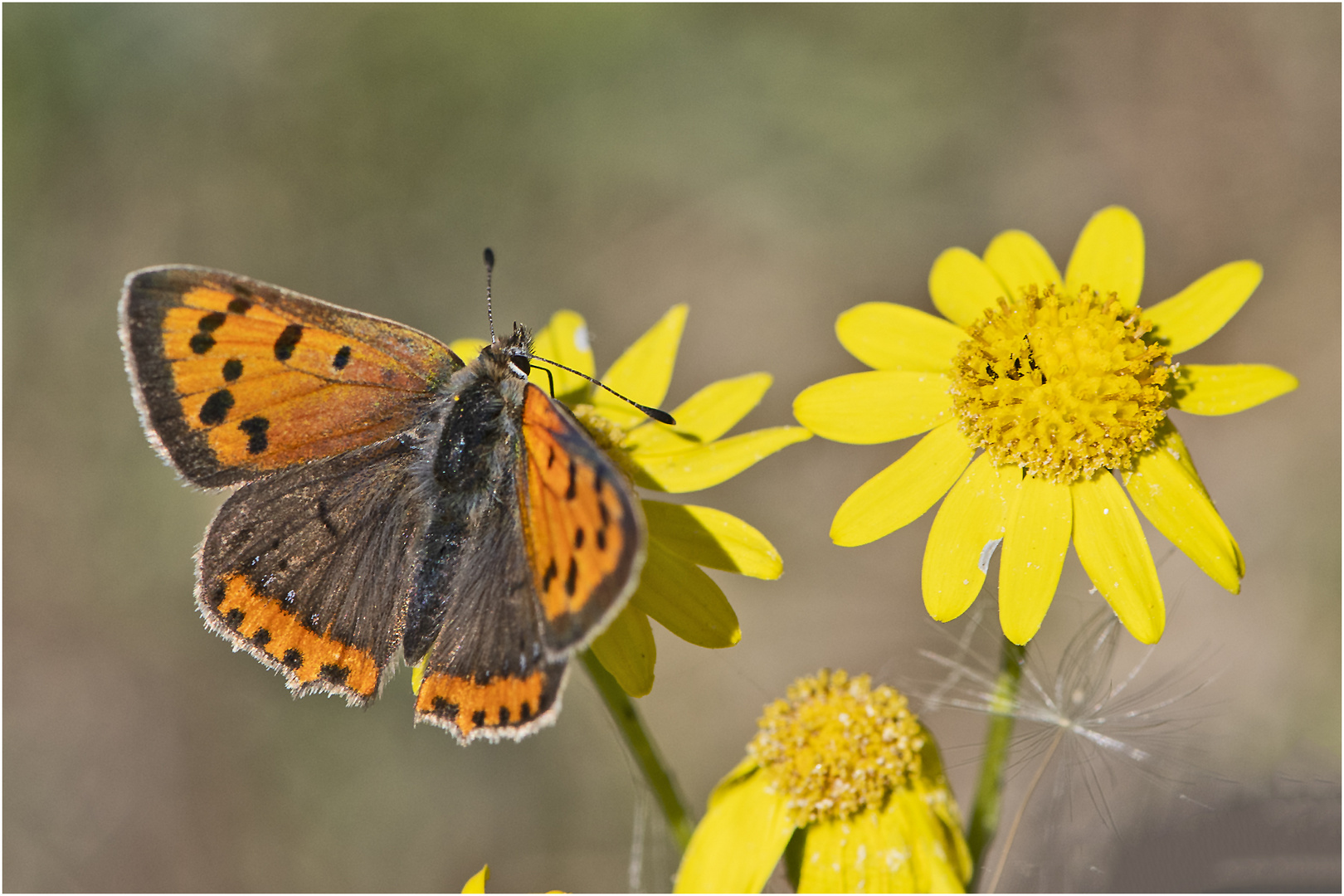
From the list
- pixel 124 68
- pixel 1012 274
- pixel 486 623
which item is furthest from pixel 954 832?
pixel 124 68

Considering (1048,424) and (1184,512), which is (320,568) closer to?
(1048,424)

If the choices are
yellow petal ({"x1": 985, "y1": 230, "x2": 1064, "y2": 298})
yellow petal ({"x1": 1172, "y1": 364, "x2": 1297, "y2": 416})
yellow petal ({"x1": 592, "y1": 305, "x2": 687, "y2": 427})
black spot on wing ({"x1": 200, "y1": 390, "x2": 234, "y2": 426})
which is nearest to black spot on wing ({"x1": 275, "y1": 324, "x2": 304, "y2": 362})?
black spot on wing ({"x1": 200, "y1": 390, "x2": 234, "y2": 426})

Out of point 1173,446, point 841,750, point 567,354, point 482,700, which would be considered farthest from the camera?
point 567,354

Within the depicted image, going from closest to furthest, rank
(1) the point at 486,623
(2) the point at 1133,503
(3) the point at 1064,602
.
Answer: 1. (1) the point at 486,623
2. (2) the point at 1133,503
3. (3) the point at 1064,602

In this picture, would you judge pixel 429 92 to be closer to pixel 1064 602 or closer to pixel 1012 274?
pixel 1012 274

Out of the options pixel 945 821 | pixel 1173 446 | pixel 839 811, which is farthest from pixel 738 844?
pixel 1173 446
